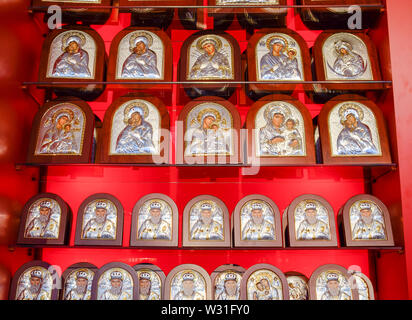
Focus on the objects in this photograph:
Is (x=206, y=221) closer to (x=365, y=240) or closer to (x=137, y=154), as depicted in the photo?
(x=137, y=154)

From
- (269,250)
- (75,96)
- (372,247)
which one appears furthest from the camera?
(75,96)

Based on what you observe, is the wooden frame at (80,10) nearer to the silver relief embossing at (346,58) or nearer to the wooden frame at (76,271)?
the silver relief embossing at (346,58)

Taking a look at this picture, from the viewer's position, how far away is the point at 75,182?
2955 millimetres

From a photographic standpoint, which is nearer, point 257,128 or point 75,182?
point 257,128

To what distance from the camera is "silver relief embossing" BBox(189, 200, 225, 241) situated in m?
2.58

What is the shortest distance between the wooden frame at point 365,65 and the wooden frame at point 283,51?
7 centimetres

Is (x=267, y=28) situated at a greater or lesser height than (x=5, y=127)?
greater

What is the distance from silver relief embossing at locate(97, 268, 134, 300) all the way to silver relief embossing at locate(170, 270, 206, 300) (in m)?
0.25

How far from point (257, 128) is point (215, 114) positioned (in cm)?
28

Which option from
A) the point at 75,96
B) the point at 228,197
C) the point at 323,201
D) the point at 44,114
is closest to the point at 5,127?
the point at 44,114

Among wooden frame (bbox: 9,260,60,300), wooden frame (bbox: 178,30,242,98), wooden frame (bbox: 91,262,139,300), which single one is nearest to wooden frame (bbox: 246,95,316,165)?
wooden frame (bbox: 178,30,242,98)

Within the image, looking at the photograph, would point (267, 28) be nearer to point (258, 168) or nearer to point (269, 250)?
point (258, 168)

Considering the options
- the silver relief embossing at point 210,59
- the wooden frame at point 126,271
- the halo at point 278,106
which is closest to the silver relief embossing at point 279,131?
the halo at point 278,106

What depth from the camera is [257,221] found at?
2605mm
